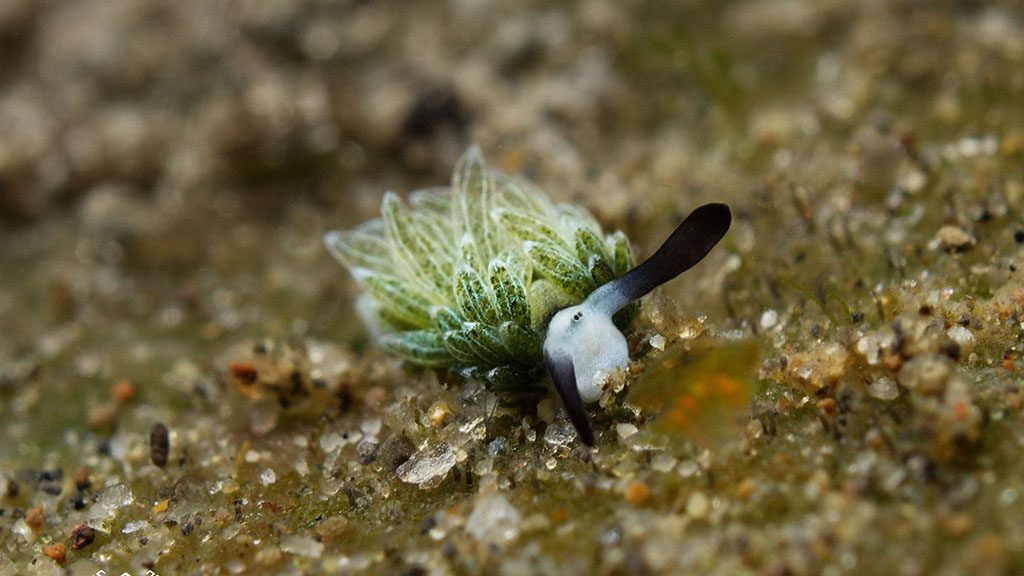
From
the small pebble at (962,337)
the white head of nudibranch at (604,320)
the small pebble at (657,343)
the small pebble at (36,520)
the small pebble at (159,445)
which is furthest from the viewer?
the small pebble at (159,445)

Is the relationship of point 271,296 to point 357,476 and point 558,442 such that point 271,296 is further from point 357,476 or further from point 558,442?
point 558,442

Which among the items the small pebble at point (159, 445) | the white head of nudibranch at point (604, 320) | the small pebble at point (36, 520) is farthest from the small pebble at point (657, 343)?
the small pebble at point (36, 520)

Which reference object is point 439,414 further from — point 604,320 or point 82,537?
point 82,537

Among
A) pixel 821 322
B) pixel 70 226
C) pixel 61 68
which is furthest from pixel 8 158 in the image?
pixel 821 322

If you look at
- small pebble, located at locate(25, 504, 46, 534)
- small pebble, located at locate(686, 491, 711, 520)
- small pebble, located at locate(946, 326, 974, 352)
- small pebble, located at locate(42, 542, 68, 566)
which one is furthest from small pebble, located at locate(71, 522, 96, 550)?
small pebble, located at locate(946, 326, 974, 352)

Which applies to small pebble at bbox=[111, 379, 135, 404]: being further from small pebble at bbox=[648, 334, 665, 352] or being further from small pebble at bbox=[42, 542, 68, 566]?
small pebble at bbox=[648, 334, 665, 352]

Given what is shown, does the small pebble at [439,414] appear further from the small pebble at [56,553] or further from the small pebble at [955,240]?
the small pebble at [955,240]

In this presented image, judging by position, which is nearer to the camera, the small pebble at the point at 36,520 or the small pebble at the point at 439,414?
the small pebble at the point at 439,414

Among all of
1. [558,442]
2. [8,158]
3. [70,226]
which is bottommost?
[558,442]
